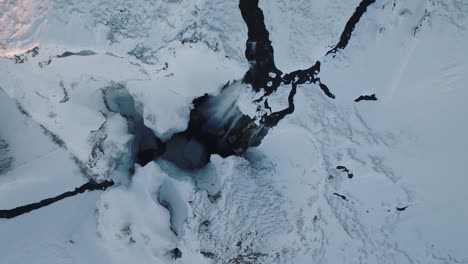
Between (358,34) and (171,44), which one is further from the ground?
(358,34)

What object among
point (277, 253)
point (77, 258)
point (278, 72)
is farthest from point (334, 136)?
point (77, 258)

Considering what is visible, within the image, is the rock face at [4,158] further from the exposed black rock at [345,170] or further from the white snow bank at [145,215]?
the exposed black rock at [345,170]

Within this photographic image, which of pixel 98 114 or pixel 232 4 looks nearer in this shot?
pixel 232 4

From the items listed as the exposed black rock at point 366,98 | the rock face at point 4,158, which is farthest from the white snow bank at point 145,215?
the exposed black rock at point 366,98

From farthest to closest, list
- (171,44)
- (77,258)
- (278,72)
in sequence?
(77,258) → (278,72) → (171,44)

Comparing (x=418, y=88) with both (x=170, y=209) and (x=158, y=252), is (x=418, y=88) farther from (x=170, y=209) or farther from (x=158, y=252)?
(x=158, y=252)

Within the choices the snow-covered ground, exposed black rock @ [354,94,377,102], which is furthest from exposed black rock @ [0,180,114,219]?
exposed black rock @ [354,94,377,102]

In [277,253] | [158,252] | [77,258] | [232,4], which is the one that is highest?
[232,4]
